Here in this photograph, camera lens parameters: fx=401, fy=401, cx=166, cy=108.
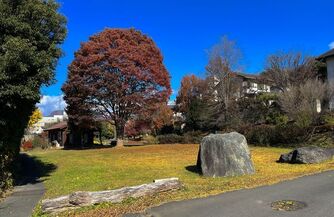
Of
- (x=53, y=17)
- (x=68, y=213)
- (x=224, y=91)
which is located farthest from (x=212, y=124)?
(x=68, y=213)

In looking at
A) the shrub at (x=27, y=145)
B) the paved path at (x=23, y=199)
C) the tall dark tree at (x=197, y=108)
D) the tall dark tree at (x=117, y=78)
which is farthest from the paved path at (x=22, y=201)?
the shrub at (x=27, y=145)

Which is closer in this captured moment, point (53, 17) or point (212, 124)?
point (53, 17)

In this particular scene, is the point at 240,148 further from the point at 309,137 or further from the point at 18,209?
the point at 309,137

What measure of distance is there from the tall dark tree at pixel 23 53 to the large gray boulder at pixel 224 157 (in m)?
6.18

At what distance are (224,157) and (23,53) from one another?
7.75 metres

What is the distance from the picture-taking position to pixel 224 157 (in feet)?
47.9

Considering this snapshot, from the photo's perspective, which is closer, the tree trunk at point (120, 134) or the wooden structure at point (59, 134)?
the tree trunk at point (120, 134)

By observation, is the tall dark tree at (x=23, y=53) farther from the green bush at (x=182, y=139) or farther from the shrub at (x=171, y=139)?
the shrub at (x=171, y=139)

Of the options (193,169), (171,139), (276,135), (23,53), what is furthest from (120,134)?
(23,53)

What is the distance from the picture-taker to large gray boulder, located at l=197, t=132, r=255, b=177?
47.3ft

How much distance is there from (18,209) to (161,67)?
28187 mm

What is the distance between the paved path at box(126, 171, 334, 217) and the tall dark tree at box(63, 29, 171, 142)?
2495cm

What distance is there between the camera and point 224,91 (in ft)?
153

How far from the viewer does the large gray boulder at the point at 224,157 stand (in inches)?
568
